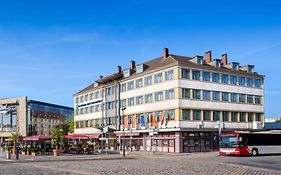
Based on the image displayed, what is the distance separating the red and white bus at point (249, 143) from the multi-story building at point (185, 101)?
29.2 feet

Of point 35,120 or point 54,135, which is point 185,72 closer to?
point 54,135

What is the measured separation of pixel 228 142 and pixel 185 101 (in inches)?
543

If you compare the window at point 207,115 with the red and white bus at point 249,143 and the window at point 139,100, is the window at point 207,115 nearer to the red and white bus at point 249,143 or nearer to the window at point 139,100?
the window at point 139,100

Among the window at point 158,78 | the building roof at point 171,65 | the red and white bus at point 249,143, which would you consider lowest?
the red and white bus at point 249,143

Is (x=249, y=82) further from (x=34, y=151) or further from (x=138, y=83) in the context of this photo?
(x=34, y=151)

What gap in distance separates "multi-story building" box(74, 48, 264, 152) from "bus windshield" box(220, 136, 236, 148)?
819 centimetres

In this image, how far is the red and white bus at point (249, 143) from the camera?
1834 inches

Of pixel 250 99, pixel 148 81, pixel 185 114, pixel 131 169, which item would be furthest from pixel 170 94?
pixel 131 169

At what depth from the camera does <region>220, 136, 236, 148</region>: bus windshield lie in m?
47.0

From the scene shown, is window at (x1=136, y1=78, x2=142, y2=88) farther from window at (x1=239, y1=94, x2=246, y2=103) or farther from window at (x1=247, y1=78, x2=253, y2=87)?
window at (x1=247, y1=78, x2=253, y2=87)

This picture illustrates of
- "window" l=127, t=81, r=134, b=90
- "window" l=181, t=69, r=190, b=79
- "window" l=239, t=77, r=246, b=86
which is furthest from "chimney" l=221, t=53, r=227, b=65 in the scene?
"window" l=127, t=81, r=134, b=90

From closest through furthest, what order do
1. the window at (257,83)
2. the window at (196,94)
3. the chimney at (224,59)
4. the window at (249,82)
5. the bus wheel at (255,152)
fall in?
the bus wheel at (255,152) → the window at (196,94) → the window at (249,82) → the window at (257,83) → the chimney at (224,59)

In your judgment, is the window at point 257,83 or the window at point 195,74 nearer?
the window at point 195,74

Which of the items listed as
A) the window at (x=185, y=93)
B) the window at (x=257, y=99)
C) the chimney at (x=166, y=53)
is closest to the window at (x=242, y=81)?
the window at (x=257, y=99)
